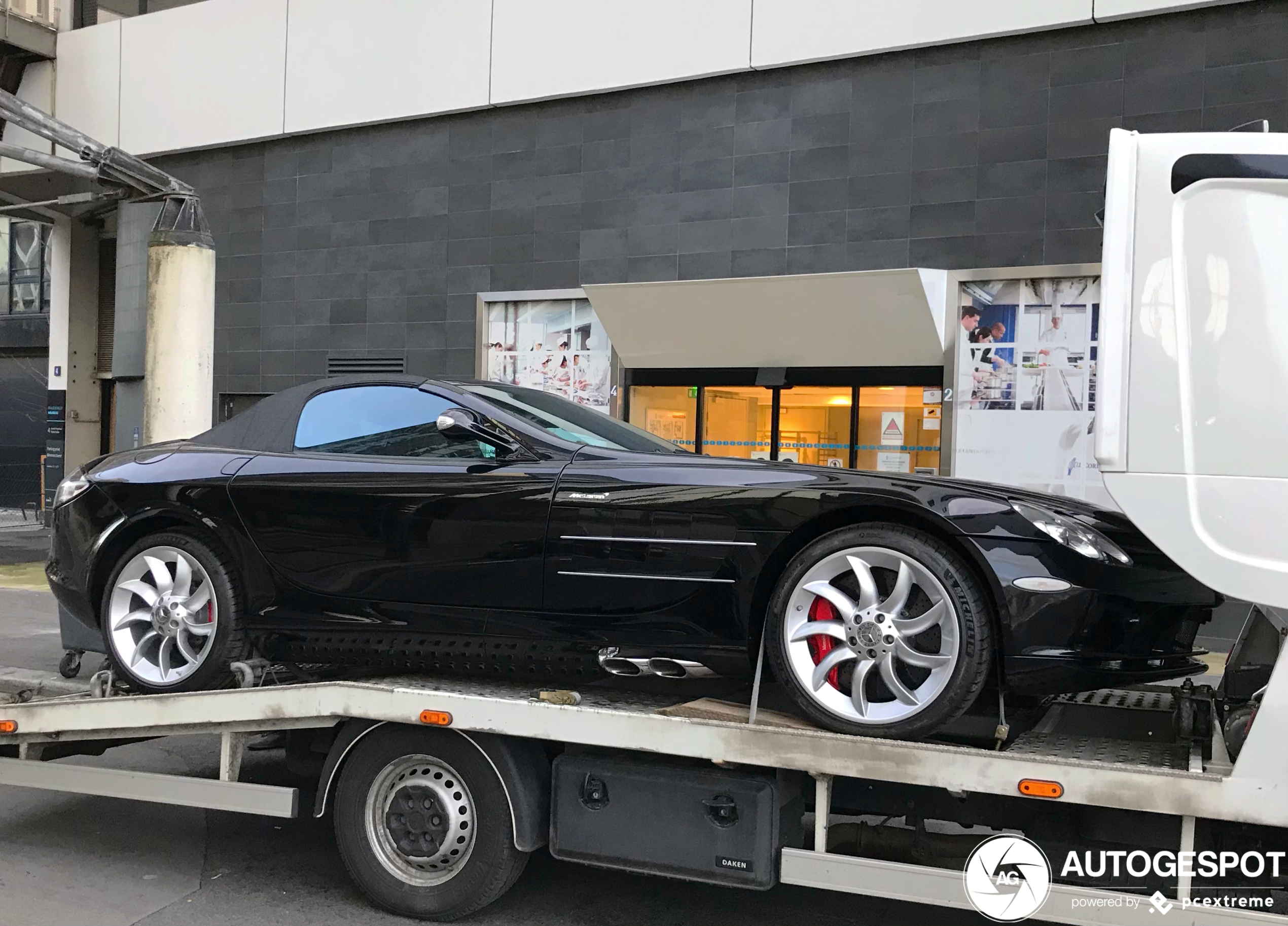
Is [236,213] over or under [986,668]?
over

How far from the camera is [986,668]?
12.0 feet

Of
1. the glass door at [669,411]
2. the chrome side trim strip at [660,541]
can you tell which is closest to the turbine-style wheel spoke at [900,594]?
the chrome side trim strip at [660,541]

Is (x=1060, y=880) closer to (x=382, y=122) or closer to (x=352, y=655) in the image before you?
(x=352, y=655)

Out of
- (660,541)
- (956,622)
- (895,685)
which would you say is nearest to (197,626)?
(660,541)

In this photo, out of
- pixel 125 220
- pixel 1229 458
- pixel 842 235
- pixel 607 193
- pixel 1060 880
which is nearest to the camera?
pixel 1229 458

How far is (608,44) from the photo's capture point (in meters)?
13.2

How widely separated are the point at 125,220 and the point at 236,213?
326 centimetres

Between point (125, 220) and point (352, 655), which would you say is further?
point (125, 220)

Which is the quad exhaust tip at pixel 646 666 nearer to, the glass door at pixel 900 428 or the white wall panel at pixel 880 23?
the glass door at pixel 900 428

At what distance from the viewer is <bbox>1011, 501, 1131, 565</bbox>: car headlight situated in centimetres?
369

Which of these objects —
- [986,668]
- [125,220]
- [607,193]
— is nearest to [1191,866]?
[986,668]

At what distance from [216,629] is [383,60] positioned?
1161 centimetres

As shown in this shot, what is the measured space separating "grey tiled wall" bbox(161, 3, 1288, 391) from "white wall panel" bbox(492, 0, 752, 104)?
219 mm

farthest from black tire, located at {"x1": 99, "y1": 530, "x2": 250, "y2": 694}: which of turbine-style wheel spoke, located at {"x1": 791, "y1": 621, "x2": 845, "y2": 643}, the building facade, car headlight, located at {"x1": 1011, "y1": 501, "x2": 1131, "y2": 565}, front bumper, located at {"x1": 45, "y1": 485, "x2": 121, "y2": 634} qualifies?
the building facade
